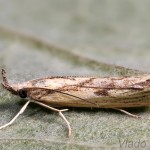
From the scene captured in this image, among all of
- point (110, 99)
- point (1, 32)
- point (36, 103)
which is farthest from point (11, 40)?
point (110, 99)

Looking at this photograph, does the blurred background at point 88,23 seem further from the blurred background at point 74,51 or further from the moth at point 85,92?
the moth at point 85,92

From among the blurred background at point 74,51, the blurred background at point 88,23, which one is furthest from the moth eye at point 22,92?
the blurred background at point 88,23

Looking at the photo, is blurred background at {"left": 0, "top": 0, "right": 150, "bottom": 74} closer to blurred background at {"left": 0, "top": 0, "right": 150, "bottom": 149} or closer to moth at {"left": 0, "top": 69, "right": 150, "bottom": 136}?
blurred background at {"left": 0, "top": 0, "right": 150, "bottom": 149}

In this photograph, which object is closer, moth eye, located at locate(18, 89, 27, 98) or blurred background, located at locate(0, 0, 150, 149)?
blurred background, located at locate(0, 0, 150, 149)

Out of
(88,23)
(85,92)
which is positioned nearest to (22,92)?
(85,92)

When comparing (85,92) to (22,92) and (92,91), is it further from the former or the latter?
(22,92)

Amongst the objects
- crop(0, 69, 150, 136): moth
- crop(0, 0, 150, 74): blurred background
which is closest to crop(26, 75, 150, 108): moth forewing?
crop(0, 69, 150, 136): moth
